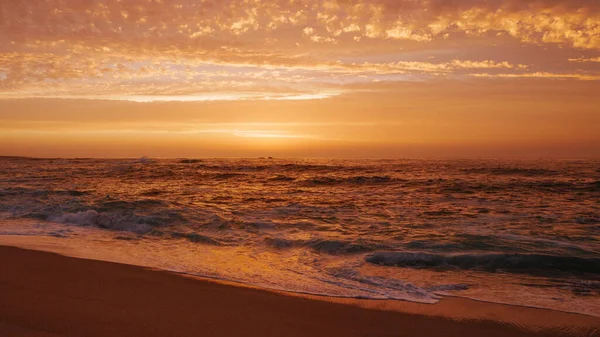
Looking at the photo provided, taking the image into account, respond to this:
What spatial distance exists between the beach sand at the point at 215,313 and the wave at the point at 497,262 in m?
2.01

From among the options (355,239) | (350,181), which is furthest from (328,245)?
(350,181)

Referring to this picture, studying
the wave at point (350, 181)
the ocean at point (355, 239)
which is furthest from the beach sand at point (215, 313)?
the wave at point (350, 181)

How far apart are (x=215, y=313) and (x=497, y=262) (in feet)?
17.0

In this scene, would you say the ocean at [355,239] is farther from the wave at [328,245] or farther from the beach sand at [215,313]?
the beach sand at [215,313]

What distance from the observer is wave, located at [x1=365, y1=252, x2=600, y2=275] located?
23.6 ft

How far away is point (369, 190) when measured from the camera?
1947 centimetres

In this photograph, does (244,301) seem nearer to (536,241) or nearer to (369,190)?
(536,241)

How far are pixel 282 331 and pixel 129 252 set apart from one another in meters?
4.90

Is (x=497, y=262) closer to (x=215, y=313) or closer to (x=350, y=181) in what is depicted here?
(x=215, y=313)

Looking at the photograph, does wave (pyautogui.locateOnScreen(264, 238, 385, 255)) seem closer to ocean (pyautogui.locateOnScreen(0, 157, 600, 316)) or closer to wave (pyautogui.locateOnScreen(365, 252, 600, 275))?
ocean (pyautogui.locateOnScreen(0, 157, 600, 316))

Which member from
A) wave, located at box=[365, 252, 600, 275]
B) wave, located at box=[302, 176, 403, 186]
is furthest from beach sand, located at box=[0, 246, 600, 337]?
wave, located at box=[302, 176, 403, 186]

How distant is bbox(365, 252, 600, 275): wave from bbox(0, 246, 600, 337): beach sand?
2.01m

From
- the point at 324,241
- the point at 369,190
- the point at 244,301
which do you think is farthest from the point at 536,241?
the point at 369,190

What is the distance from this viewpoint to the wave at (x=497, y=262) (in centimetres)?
719
